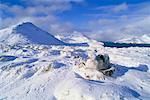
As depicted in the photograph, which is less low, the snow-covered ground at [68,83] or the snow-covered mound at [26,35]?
the snow-covered mound at [26,35]

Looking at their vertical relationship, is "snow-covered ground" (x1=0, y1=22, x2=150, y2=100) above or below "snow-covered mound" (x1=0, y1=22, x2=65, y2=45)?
below

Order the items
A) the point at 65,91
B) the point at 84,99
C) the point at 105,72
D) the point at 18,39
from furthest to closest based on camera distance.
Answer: the point at 18,39
the point at 105,72
the point at 65,91
the point at 84,99

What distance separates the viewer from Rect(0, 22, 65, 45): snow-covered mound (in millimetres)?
166587

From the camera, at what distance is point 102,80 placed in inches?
1641

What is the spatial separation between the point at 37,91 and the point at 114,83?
10030 millimetres

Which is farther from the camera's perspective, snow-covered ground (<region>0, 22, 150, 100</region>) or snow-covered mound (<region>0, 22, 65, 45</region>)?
snow-covered mound (<region>0, 22, 65, 45</region>)

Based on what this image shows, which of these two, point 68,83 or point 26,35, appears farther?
point 26,35

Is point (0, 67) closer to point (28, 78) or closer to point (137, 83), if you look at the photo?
point (28, 78)

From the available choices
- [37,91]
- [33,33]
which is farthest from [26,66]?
[33,33]

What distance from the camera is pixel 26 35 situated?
176 m

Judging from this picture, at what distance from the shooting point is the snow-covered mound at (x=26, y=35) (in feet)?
547

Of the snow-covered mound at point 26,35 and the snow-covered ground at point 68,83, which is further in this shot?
the snow-covered mound at point 26,35

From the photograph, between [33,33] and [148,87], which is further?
[33,33]

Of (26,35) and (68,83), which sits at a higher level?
(26,35)
